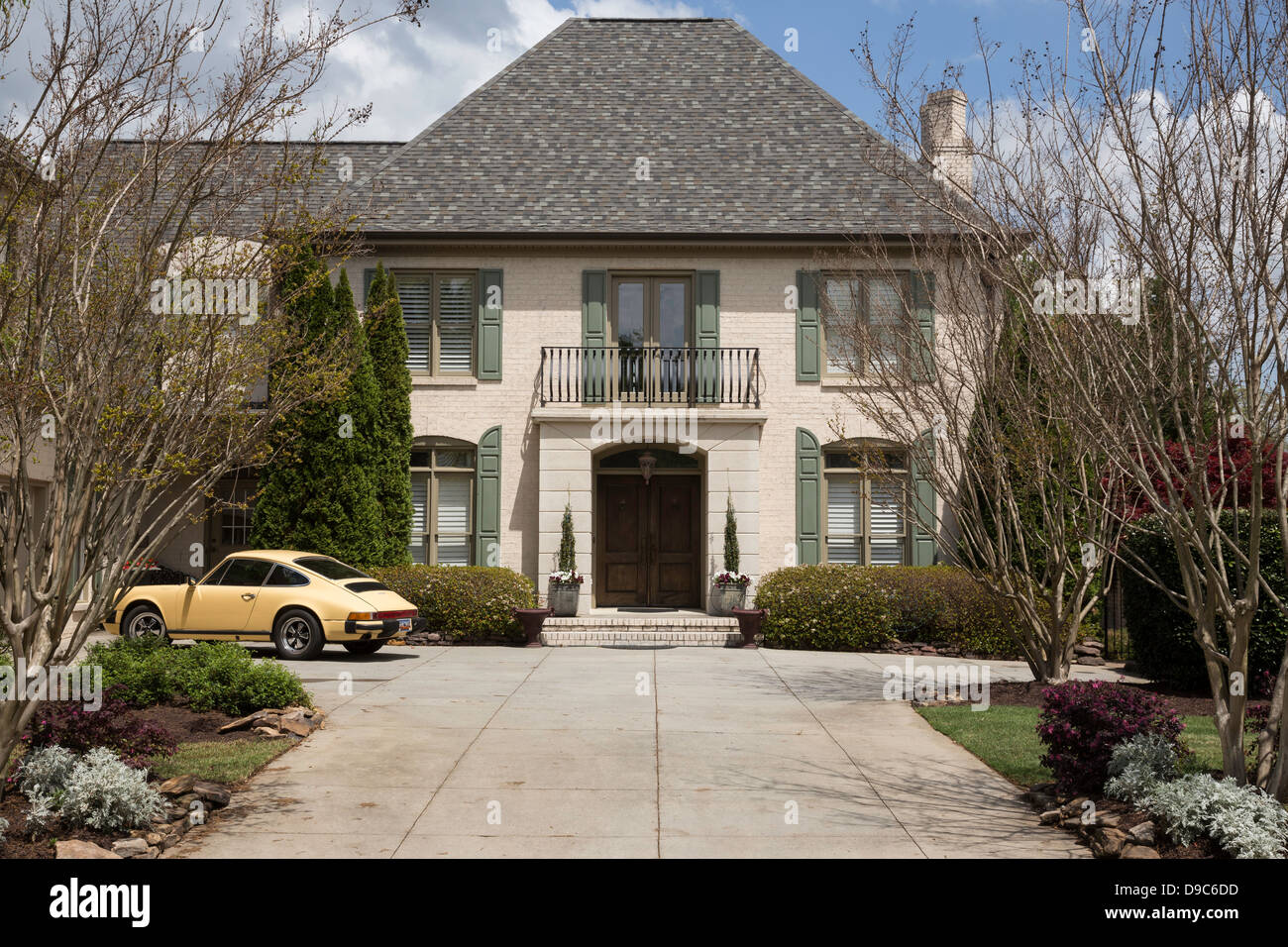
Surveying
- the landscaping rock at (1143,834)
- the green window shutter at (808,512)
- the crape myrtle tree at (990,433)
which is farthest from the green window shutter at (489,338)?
the landscaping rock at (1143,834)

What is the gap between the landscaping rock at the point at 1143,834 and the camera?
5555 mm

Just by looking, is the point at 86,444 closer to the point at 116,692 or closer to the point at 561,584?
the point at 116,692

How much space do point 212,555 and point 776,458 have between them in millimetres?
10147

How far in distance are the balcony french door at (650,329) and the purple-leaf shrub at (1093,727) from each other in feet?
40.5

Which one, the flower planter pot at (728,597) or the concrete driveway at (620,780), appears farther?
the flower planter pot at (728,597)

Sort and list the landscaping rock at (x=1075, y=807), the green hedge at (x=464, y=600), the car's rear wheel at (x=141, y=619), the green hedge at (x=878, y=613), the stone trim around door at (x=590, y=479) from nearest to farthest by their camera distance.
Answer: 1. the landscaping rock at (x=1075, y=807)
2. the car's rear wheel at (x=141, y=619)
3. the green hedge at (x=878, y=613)
4. the green hedge at (x=464, y=600)
5. the stone trim around door at (x=590, y=479)

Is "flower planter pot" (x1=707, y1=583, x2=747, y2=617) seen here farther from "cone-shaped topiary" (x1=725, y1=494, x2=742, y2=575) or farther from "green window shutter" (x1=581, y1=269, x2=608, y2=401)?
"green window shutter" (x1=581, y1=269, x2=608, y2=401)

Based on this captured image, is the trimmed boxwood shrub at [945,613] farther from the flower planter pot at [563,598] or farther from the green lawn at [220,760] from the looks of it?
the green lawn at [220,760]

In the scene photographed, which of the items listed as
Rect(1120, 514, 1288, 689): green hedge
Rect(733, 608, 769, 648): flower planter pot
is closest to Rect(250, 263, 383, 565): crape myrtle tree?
Rect(733, 608, 769, 648): flower planter pot

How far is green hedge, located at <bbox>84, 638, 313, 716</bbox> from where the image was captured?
9.19 m

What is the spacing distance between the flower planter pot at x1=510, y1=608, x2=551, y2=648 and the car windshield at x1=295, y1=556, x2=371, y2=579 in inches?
96.0

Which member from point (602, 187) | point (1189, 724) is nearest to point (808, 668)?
point (1189, 724)

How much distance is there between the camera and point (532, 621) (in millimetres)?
16203

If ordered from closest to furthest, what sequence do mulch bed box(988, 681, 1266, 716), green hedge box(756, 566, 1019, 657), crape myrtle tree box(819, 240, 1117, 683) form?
1. mulch bed box(988, 681, 1266, 716)
2. crape myrtle tree box(819, 240, 1117, 683)
3. green hedge box(756, 566, 1019, 657)
